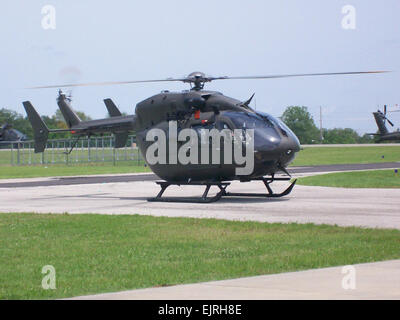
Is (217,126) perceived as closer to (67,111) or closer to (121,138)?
(121,138)

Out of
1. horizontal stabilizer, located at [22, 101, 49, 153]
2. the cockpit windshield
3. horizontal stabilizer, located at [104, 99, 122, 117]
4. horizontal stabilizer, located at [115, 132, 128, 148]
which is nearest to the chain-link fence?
horizontal stabilizer, located at [22, 101, 49, 153]

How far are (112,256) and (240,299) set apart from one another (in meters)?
4.61

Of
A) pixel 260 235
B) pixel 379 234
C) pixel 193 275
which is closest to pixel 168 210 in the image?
pixel 260 235

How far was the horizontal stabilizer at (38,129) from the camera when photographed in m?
33.5

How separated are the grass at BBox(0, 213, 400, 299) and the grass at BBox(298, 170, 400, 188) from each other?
51.6ft

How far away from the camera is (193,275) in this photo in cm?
1066

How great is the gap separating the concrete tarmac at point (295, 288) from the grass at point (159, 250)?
2.01ft

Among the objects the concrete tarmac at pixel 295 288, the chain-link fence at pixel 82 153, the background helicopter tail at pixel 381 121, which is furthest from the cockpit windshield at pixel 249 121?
the background helicopter tail at pixel 381 121

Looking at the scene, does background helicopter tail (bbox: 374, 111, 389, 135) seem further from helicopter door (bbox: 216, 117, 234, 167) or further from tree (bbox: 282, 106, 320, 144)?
tree (bbox: 282, 106, 320, 144)

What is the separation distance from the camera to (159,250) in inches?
524

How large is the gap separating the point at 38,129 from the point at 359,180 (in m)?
14.9

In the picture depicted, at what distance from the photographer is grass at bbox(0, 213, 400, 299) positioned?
10523 mm

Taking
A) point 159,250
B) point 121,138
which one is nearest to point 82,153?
point 121,138

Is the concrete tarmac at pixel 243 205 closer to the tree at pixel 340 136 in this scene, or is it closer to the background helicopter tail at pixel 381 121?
the background helicopter tail at pixel 381 121
